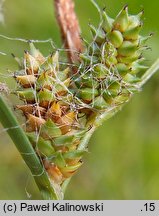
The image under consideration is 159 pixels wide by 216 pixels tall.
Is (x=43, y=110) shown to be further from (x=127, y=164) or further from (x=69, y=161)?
(x=127, y=164)

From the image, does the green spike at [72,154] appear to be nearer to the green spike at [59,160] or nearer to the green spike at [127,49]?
the green spike at [59,160]

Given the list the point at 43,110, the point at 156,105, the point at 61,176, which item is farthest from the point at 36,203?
the point at 156,105

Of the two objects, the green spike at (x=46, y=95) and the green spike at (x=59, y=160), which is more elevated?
the green spike at (x=46, y=95)

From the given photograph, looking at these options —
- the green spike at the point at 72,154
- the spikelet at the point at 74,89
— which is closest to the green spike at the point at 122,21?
the spikelet at the point at 74,89

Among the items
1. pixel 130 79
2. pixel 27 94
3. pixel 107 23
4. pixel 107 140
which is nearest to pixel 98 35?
pixel 107 23

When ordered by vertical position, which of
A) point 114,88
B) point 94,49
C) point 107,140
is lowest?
point 107,140

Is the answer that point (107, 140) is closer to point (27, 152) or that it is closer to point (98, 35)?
point (98, 35)

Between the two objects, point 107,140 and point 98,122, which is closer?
point 98,122
